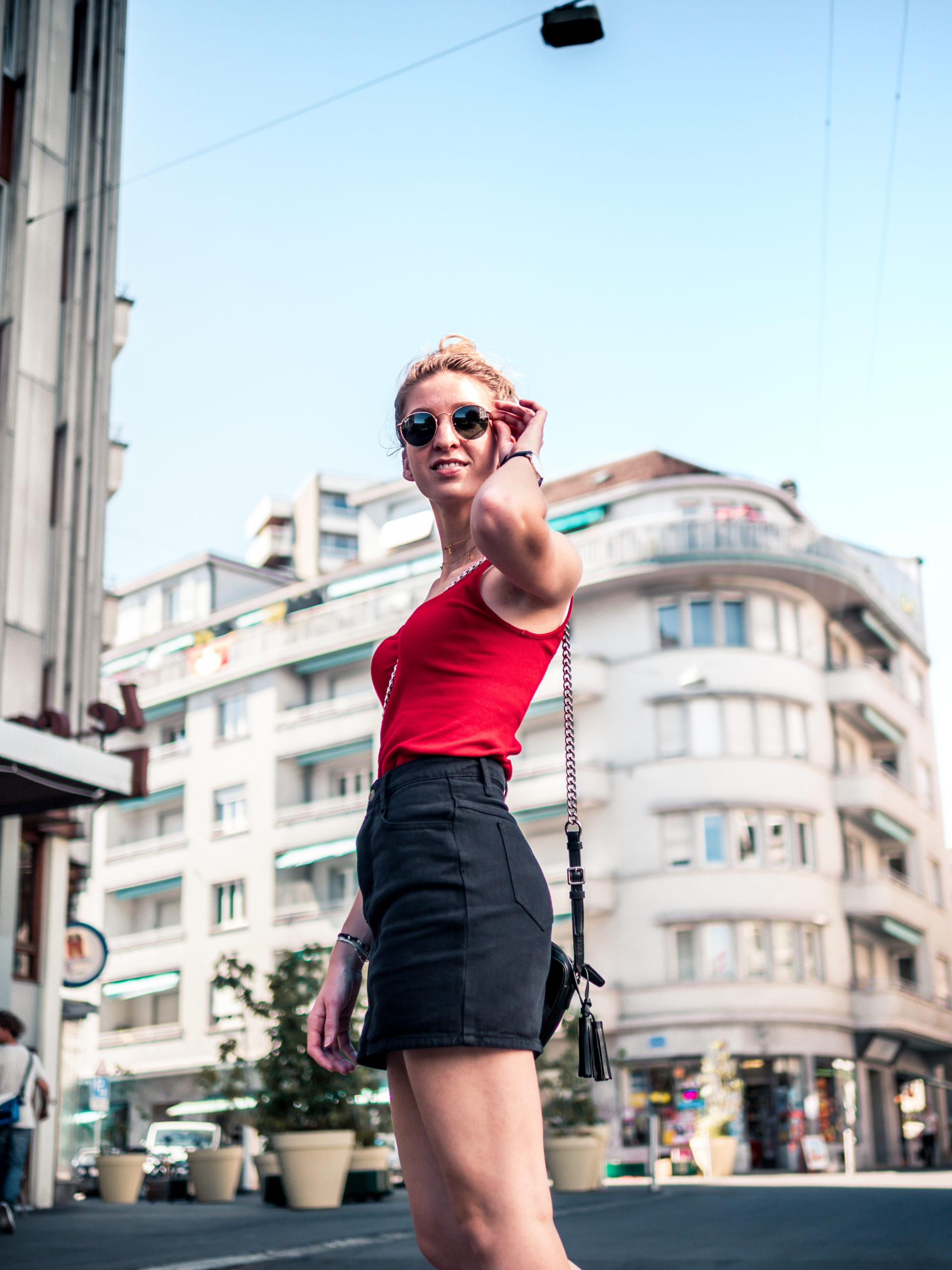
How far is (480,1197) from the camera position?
5.98 ft

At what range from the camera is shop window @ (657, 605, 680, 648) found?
42344 millimetres

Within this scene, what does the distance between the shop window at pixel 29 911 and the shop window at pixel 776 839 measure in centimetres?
2622

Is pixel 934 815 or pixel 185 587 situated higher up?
pixel 185 587

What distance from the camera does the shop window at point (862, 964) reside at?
42.0 m

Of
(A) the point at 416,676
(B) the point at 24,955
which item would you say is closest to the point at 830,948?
(B) the point at 24,955

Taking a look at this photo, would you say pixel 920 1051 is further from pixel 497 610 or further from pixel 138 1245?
pixel 497 610

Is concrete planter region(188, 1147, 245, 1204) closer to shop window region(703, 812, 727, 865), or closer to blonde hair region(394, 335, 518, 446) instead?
blonde hair region(394, 335, 518, 446)

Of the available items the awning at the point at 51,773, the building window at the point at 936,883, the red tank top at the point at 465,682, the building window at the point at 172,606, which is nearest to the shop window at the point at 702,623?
the building window at the point at 936,883

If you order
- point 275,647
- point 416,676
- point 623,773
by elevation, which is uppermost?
point 275,647

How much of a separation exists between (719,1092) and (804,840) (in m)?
8.65

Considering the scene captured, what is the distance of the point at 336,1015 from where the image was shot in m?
2.19

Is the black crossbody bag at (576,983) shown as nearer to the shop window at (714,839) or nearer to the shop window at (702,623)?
the shop window at (714,839)

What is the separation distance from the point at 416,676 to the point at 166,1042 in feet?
163

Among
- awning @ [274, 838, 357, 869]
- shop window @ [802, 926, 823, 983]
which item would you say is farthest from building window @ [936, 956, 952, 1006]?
awning @ [274, 838, 357, 869]
